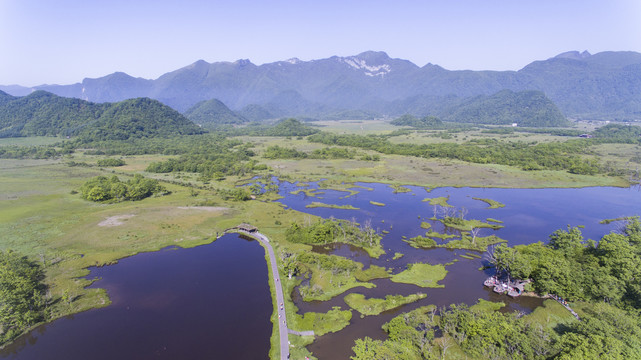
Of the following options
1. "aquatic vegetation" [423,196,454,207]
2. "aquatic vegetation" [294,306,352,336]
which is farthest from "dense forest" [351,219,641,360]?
"aquatic vegetation" [423,196,454,207]

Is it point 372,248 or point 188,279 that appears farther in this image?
point 372,248

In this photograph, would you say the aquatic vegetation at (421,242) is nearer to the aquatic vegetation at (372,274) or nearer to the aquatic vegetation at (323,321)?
the aquatic vegetation at (372,274)

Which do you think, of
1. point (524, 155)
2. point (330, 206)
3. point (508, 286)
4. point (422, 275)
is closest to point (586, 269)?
point (508, 286)

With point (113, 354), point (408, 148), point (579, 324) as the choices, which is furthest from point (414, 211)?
point (408, 148)

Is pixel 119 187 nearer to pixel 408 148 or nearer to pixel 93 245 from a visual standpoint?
pixel 93 245

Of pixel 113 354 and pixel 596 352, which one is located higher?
pixel 596 352

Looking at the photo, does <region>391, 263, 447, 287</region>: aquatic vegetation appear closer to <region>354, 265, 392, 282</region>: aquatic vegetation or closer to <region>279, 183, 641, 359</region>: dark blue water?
<region>279, 183, 641, 359</region>: dark blue water
